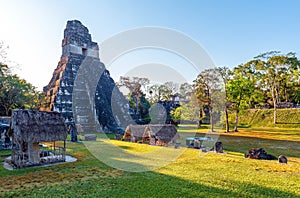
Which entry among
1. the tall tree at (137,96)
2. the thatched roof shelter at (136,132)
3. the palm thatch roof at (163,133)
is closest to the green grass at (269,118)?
the tall tree at (137,96)

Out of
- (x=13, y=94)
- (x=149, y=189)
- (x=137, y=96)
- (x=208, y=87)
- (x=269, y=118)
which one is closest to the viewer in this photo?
(x=149, y=189)

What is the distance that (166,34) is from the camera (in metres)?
11.9

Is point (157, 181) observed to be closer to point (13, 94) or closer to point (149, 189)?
point (149, 189)

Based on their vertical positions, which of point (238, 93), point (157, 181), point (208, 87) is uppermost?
point (208, 87)

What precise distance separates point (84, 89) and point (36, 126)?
18490 mm

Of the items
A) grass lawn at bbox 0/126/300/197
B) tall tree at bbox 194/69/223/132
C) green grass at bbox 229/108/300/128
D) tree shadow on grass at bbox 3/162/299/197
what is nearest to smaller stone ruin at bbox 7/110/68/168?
grass lawn at bbox 0/126/300/197

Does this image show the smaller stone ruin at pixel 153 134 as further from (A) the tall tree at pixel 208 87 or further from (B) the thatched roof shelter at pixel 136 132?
(A) the tall tree at pixel 208 87

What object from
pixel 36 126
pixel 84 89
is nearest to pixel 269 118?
pixel 84 89

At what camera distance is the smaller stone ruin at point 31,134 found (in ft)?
26.9

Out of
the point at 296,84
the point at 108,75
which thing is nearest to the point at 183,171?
the point at 108,75

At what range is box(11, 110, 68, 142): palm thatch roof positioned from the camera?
8.20m

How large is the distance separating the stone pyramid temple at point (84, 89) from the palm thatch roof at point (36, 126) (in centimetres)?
1370

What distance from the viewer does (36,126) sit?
864 centimetres

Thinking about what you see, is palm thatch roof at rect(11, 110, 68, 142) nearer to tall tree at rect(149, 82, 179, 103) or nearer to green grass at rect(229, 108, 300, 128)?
green grass at rect(229, 108, 300, 128)
